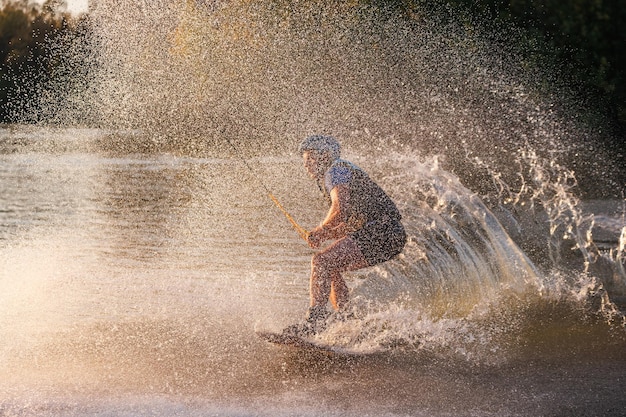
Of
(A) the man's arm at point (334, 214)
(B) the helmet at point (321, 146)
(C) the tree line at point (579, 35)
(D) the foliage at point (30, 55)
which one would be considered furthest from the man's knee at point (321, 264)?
(D) the foliage at point (30, 55)

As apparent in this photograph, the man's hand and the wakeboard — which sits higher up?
the man's hand

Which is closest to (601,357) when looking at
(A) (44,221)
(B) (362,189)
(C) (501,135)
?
(B) (362,189)

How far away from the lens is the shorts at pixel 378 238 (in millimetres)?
6430

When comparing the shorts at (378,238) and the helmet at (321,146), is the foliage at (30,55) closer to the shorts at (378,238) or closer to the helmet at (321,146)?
the helmet at (321,146)

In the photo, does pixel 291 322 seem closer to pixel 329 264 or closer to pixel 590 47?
pixel 329 264

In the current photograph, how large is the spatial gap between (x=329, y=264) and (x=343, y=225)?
301mm

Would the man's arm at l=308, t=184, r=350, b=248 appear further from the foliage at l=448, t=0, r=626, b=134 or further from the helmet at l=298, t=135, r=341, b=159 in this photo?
the foliage at l=448, t=0, r=626, b=134

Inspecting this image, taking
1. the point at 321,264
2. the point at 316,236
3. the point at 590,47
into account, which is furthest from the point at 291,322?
the point at 590,47

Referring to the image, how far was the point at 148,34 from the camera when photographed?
114 feet

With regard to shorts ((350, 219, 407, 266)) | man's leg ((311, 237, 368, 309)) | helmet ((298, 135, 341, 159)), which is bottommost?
man's leg ((311, 237, 368, 309))

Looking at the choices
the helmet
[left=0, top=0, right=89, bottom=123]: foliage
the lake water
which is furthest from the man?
[left=0, top=0, right=89, bottom=123]: foliage

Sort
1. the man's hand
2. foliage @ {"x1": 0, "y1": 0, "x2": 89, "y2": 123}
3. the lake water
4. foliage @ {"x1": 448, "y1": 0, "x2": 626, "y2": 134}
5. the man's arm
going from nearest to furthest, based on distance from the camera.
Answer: the lake water
the man's arm
the man's hand
foliage @ {"x1": 448, "y1": 0, "x2": 626, "y2": 134}
foliage @ {"x1": 0, "y1": 0, "x2": 89, "y2": 123}

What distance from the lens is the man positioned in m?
6.30

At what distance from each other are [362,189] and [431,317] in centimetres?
125
